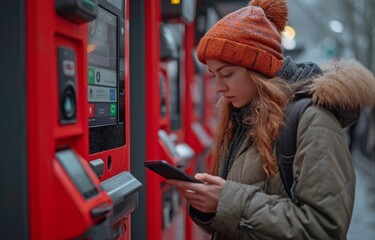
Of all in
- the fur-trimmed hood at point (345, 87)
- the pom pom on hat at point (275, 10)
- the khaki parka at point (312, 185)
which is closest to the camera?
the khaki parka at point (312, 185)

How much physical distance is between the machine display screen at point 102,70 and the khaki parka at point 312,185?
2.06 ft

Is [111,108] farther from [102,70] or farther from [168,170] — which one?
[168,170]

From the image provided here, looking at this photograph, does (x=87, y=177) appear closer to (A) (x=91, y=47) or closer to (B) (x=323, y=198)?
(A) (x=91, y=47)

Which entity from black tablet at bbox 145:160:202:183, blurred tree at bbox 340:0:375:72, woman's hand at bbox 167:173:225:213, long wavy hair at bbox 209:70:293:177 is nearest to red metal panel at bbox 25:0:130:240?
black tablet at bbox 145:160:202:183

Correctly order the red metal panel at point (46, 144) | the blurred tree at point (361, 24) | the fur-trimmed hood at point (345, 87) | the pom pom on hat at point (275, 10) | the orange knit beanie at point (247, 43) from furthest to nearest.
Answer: the blurred tree at point (361, 24) < the pom pom on hat at point (275, 10) < the orange knit beanie at point (247, 43) < the fur-trimmed hood at point (345, 87) < the red metal panel at point (46, 144)

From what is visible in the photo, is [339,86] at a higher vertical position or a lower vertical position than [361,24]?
lower

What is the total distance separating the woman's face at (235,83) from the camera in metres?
1.93

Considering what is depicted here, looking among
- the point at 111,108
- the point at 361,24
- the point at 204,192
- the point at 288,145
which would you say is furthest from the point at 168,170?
the point at 361,24

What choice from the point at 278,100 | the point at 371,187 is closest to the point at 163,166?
the point at 278,100

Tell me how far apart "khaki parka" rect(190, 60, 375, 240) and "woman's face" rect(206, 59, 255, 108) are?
8.9 inches

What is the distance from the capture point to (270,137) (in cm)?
180

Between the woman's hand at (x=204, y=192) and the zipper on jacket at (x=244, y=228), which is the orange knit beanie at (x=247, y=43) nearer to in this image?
the woman's hand at (x=204, y=192)

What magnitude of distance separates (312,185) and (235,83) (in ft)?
1.70

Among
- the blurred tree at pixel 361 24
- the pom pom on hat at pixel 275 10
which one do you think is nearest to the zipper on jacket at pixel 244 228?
the pom pom on hat at pixel 275 10
